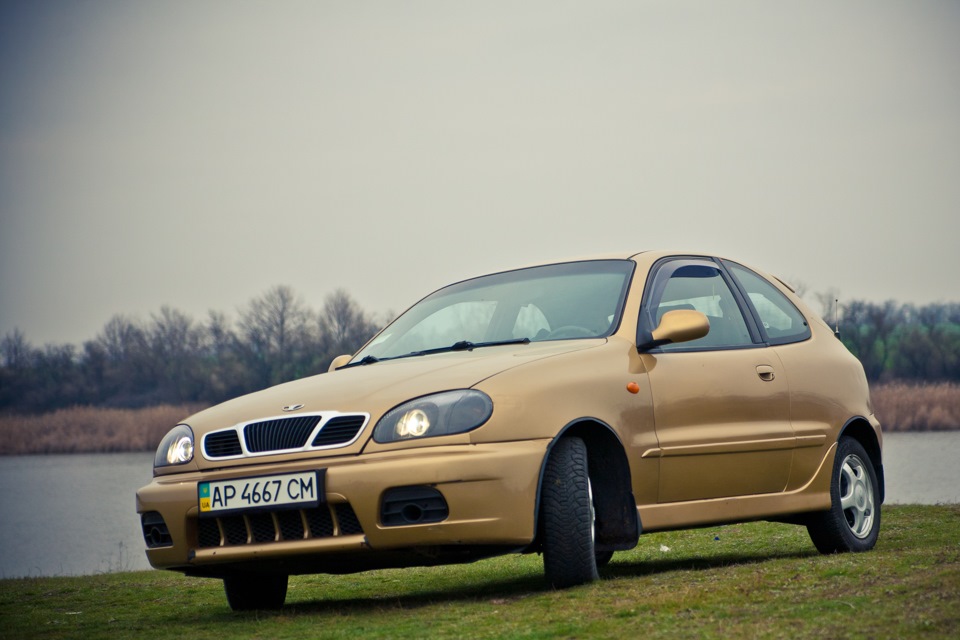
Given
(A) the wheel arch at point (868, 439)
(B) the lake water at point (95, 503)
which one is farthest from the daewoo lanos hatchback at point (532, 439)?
(B) the lake water at point (95, 503)

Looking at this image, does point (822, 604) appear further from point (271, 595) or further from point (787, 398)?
point (271, 595)

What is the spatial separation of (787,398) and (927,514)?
4467 mm

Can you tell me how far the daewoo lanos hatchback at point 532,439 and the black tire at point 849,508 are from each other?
0.07 ft

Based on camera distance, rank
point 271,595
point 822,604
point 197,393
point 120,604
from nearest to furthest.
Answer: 1. point 822,604
2. point 271,595
3. point 120,604
4. point 197,393

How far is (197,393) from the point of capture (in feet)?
222

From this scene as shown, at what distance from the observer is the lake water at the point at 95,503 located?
80.8 feet

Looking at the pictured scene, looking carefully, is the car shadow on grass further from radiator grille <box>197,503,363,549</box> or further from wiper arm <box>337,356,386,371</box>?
wiper arm <box>337,356,386,371</box>

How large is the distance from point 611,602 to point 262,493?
1579 mm

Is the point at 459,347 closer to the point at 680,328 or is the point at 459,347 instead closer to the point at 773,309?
the point at 680,328

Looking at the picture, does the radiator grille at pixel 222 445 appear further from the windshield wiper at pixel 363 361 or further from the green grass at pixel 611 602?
the windshield wiper at pixel 363 361

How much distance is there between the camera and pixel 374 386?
5.58m

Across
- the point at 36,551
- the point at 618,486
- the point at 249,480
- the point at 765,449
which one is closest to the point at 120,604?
the point at 249,480

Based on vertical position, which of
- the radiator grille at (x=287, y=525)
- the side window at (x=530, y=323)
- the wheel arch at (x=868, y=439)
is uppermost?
the side window at (x=530, y=323)

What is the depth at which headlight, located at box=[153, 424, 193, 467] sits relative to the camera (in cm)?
574
